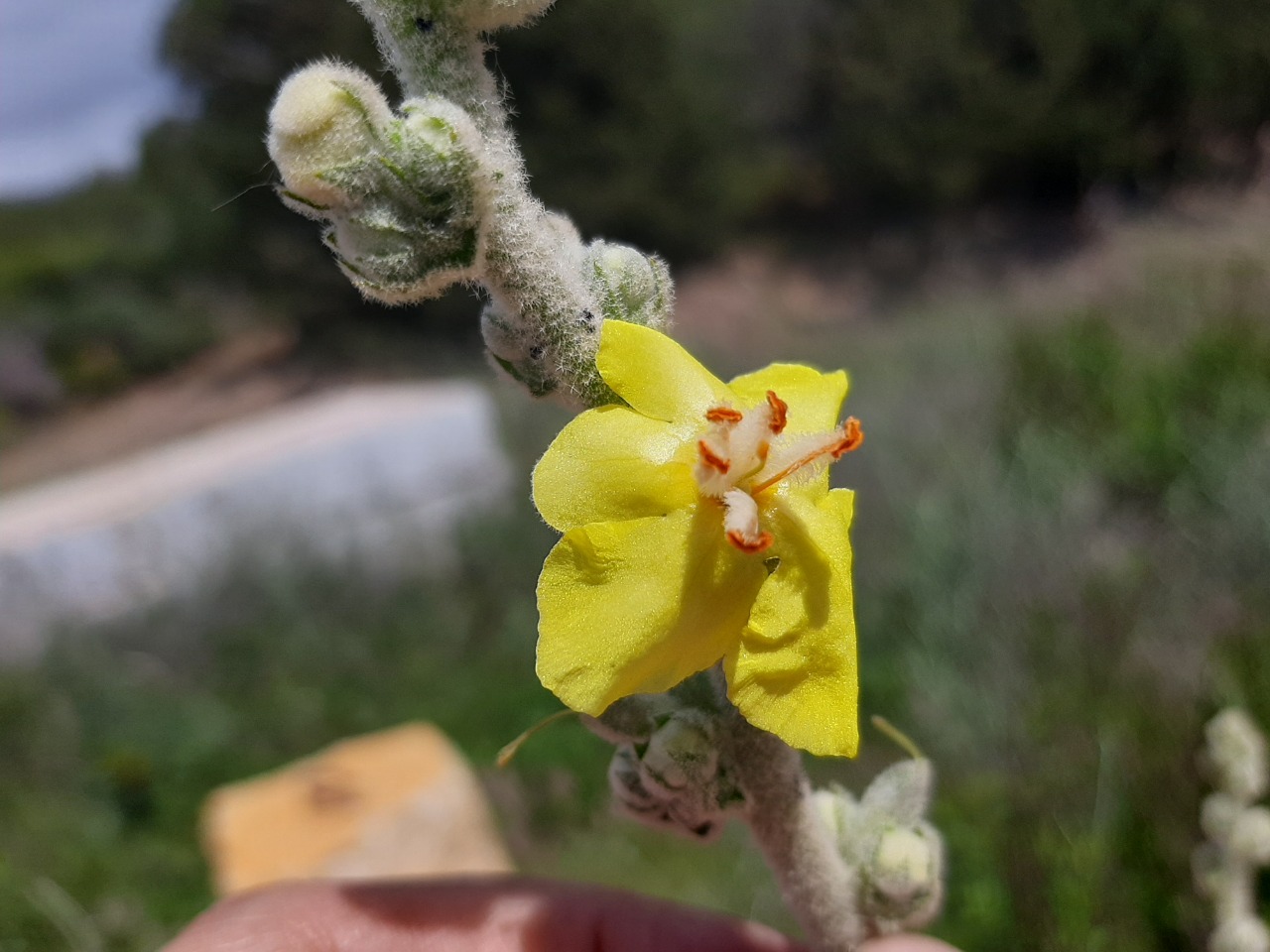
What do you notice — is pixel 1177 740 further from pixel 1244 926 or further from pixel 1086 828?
pixel 1244 926

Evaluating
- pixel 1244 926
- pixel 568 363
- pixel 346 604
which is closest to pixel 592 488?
pixel 568 363

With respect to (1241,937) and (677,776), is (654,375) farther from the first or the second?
(1241,937)

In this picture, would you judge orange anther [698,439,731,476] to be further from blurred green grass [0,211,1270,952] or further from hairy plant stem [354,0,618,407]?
blurred green grass [0,211,1270,952]

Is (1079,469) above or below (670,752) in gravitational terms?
below

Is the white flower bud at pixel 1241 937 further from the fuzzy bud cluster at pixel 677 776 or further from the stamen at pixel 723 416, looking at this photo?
the stamen at pixel 723 416

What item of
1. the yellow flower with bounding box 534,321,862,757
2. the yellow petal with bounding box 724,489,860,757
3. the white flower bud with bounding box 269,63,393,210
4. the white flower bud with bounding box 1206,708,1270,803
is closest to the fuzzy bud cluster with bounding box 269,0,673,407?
the white flower bud with bounding box 269,63,393,210
